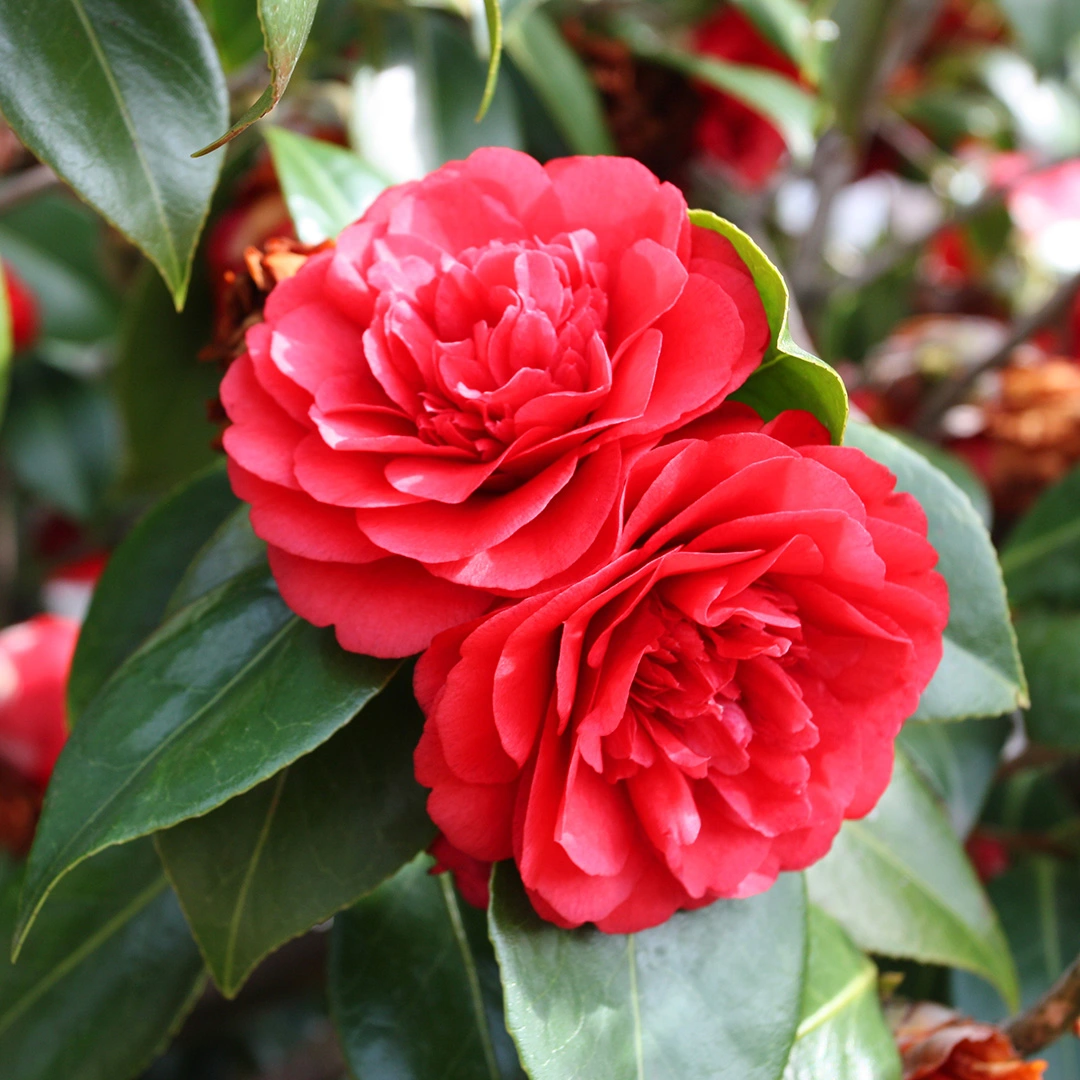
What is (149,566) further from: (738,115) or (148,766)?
(738,115)

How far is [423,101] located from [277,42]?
19.9 inches

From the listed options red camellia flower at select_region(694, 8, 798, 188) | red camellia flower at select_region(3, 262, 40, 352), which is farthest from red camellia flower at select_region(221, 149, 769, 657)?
red camellia flower at select_region(3, 262, 40, 352)

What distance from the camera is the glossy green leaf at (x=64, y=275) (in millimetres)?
1347

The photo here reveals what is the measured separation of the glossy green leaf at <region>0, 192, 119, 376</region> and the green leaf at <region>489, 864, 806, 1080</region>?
46.2 inches

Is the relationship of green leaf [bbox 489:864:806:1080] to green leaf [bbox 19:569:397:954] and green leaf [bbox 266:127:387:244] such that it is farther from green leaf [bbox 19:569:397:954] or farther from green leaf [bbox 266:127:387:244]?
green leaf [bbox 266:127:387:244]

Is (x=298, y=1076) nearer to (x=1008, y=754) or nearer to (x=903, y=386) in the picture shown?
(x=1008, y=754)

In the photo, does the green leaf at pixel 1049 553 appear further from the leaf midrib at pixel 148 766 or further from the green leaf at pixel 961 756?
the leaf midrib at pixel 148 766

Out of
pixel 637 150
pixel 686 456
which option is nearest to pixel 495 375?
pixel 686 456

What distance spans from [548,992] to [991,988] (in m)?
0.48

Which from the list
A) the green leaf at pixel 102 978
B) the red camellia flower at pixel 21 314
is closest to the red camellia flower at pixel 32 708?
the green leaf at pixel 102 978

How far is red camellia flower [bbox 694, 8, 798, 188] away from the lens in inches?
44.1

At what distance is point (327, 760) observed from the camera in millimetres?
471

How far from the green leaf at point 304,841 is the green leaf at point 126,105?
221mm

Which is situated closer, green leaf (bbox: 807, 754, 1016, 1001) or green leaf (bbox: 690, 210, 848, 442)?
green leaf (bbox: 690, 210, 848, 442)
